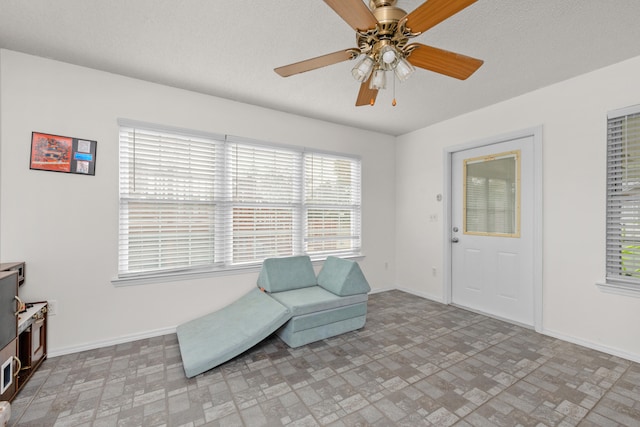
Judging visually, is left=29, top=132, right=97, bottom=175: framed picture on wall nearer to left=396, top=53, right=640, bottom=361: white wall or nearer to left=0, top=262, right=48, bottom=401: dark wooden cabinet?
left=0, top=262, right=48, bottom=401: dark wooden cabinet

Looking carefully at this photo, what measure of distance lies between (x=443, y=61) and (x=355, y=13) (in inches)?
25.9

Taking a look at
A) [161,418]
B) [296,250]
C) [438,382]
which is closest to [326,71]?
[296,250]

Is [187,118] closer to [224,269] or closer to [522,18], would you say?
[224,269]

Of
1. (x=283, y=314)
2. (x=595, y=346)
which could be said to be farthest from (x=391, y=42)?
(x=595, y=346)

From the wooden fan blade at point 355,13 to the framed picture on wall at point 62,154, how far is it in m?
2.56

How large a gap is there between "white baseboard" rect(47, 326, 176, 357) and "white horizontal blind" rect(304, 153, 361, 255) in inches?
74.0

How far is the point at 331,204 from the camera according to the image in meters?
4.14

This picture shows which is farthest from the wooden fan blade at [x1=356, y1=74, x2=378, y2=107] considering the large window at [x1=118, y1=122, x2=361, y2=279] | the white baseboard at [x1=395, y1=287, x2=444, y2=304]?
the white baseboard at [x1=395, y1=287, x2=444, y2=304]

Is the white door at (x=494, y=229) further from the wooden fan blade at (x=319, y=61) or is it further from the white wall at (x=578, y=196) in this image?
the wooden fan blade at (x=319, y=61)

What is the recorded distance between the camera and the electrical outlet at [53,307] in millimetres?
2527

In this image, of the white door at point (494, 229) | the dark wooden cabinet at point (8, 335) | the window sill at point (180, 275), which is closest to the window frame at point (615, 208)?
the white door at point (494, 229)

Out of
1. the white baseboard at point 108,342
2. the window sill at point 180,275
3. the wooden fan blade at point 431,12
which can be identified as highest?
the wooden fan blade at point 431,12

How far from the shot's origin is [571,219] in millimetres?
2834

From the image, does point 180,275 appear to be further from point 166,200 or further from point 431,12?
point 431,12
